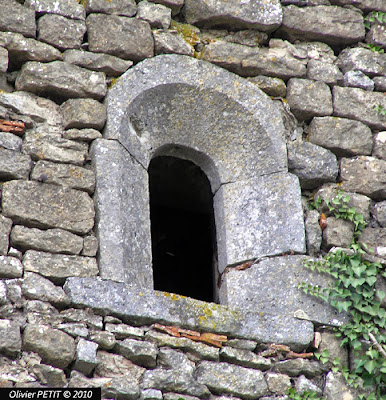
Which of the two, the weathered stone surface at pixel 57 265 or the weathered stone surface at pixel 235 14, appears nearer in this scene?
the weathered stone surface at pixel 57 265

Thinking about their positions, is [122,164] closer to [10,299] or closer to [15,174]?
[15,174]

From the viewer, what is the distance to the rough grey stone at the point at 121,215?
5.13m

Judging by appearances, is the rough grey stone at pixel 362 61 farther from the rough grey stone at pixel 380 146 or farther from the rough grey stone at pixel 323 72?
the rough grey stone at pixel 380 146

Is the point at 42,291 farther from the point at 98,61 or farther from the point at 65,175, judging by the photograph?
the point at 98,61

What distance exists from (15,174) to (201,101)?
1.39m

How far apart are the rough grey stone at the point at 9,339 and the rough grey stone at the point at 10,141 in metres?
1.08

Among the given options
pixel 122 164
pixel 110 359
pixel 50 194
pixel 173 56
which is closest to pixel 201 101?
pixel 173 56

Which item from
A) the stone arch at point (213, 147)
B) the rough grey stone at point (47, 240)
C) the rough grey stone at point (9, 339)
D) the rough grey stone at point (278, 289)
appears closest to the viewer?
the rough grey stone at point (9, 339)

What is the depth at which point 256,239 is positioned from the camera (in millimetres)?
5777

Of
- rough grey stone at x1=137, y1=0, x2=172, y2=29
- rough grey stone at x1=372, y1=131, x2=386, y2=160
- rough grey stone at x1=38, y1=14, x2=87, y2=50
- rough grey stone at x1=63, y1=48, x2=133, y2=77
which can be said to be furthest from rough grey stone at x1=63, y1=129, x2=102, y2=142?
rough grey stone at x1=372, y1=131, x2=386, y2=160

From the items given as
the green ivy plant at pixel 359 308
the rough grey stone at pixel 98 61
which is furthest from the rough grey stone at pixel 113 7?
the green ivy plant at pixel 359 308

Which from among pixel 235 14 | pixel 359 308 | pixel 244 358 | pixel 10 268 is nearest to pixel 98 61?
pixel 235 14

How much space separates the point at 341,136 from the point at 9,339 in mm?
2644

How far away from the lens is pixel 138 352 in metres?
4.82
